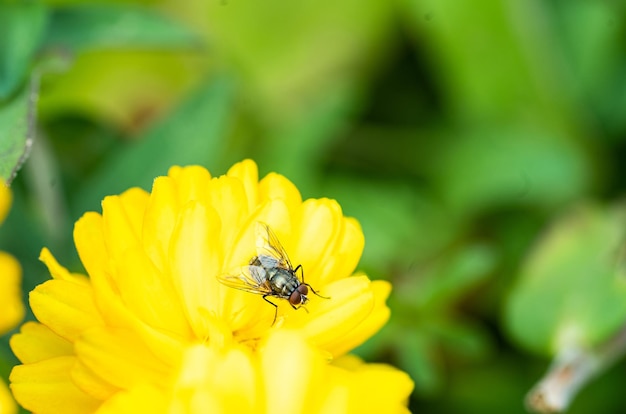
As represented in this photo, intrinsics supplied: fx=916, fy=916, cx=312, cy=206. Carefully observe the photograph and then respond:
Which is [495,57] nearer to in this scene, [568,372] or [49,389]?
[568,372]

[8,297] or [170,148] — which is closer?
[8,297]

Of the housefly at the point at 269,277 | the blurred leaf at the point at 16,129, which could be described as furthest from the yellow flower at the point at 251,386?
the blurred leaf at the point at 16,129

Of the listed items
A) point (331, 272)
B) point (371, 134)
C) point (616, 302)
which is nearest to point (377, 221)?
point (371, 134)

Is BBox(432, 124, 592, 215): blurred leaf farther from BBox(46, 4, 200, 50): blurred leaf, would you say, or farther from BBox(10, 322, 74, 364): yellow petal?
BBox(10, 322, 74, 364): yellow petal

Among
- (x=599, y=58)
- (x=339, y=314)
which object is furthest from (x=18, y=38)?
(x=599, y=58)

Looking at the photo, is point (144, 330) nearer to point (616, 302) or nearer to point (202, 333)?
point (202, 333)

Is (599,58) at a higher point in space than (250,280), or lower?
higher
